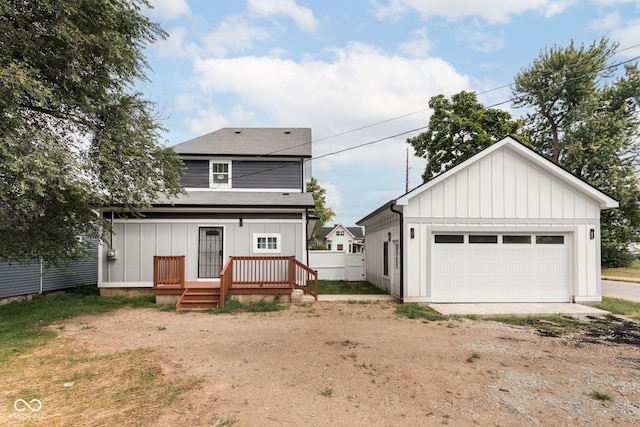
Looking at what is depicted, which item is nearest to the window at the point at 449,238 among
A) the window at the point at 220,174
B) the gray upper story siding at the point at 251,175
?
the gray upper story siding at the point at 251,175

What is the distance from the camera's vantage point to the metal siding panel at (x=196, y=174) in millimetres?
14555

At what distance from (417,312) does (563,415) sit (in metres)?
5.53

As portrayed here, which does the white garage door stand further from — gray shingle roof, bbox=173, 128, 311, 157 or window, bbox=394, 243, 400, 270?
gray shingle roof, bbox=173, 128, 311, 157

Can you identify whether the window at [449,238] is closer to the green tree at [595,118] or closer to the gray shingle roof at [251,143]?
the gray shingle roof at [251,143]

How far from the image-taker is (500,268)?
36.3 ft

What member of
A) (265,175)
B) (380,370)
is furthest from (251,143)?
(380,370)

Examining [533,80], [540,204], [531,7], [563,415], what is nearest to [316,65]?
[531,7]

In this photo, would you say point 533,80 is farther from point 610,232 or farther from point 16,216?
point 16,216

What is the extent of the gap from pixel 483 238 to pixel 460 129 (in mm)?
14373

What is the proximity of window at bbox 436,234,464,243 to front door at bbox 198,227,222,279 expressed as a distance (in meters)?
7.09

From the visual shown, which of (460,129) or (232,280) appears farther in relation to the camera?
(460,129)

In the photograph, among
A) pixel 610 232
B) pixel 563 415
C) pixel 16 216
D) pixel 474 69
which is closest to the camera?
pixel 563 415

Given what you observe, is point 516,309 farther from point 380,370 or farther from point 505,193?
point 380,370

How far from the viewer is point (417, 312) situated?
9266 mm
